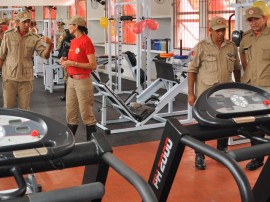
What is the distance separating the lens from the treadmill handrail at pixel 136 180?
4.83 feet

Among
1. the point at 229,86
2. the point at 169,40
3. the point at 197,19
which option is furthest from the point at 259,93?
the point at 169,40

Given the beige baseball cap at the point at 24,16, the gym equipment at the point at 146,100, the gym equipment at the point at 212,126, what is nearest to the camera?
the gym equipment at the point at 212,126

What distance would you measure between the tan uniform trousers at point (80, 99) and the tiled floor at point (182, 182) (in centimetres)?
65

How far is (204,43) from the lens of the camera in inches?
170

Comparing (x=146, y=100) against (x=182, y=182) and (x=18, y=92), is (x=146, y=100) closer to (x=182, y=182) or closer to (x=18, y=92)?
(x=18, y=92)

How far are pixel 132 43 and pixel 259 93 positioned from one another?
9.55 metres

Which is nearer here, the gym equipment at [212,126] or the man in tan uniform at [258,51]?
the gym equipment at [212,126]

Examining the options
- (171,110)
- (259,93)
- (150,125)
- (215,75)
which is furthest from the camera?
(171,110)

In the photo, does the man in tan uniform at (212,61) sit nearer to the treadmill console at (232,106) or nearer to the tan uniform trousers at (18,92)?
the tan uniform trousers at (18,92)

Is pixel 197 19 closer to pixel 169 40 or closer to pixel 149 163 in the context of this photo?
pixel 169 40

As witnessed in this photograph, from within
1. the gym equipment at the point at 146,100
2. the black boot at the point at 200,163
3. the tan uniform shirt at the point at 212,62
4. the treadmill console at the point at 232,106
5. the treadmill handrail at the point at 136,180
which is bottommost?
the black boot at the point at 200,163

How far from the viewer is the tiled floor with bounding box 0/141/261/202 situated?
12.7ft

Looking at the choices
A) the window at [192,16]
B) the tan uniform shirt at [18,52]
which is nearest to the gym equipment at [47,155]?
the tan uniform shirt at [18,52]

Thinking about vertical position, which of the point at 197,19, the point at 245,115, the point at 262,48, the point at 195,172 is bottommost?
the point at 195,172
